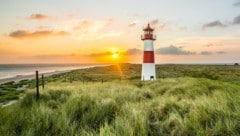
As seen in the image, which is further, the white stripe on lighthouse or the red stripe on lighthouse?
the red stripe on lighthouse

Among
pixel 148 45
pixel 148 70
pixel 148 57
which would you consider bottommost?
pixel 148 70

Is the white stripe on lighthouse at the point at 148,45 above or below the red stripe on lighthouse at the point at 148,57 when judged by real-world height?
above

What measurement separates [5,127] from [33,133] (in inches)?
19.2

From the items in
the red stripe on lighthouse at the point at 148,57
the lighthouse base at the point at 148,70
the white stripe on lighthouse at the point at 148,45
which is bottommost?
the lighthouse base at the point at 148,70

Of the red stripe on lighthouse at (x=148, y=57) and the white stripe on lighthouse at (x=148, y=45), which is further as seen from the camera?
the red stripe on lighthouse at (x=148, y=57)

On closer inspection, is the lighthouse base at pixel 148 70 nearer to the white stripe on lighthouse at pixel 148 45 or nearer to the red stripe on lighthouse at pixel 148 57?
the red stripe on lighthouse at pixel 148 57

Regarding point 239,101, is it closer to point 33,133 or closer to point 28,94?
point 33,133

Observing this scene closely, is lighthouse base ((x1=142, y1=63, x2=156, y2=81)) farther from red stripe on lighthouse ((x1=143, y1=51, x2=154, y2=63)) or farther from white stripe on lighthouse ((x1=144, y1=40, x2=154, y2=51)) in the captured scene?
white stripe on lighthouse ((x1=144, y1=40, x2=154, y2=51))

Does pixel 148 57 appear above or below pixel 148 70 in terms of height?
above

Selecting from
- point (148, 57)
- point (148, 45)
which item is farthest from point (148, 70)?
point (148, 45)

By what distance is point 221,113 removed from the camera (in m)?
4.30

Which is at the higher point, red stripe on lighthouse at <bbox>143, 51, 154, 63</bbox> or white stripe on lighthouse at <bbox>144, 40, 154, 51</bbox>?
white stripe on lighthouse at <bbox>144, 40, 154, 51</bbox>

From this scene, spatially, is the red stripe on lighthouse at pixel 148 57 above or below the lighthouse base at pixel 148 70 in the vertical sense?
above

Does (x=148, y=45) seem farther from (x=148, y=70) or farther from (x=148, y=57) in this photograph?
(x=148, y=70)
